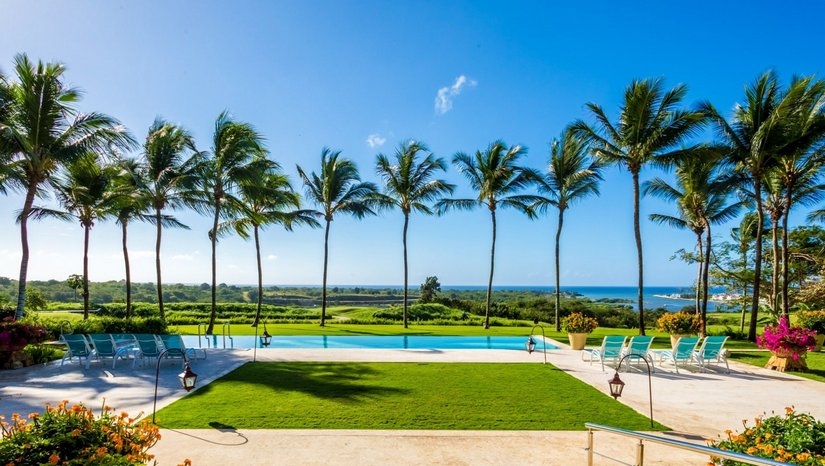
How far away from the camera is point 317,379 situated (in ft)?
29.1

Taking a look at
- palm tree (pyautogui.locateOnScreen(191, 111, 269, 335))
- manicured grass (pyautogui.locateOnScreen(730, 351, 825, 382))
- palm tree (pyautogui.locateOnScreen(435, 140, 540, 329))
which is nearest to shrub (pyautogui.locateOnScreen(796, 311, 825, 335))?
manicured grass (pyautogui.locateOnScreen(730, 351, 825, 382))

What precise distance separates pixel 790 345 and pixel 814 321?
4.79 meters

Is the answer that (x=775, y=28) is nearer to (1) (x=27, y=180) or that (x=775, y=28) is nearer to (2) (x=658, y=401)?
(2) (x=658, y=401)

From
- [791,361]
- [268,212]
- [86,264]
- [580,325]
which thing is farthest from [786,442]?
[86,264]

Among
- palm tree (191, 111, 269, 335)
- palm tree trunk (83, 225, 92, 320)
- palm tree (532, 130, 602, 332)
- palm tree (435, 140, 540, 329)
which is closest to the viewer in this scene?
palm tree (191, 111, 269, 335)

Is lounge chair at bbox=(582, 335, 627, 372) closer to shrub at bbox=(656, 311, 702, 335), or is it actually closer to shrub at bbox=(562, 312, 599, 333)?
shrub at bbox=(562, 312, 599, 333)

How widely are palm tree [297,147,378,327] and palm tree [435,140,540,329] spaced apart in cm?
504

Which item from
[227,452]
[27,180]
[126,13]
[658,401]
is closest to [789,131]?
[658,401]

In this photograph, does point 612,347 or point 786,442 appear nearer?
point 786,442

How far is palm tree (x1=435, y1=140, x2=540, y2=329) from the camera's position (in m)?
19.5

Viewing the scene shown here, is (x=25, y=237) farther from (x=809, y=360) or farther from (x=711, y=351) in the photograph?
(x=809, y=360)

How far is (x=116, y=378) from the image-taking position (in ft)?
29.7

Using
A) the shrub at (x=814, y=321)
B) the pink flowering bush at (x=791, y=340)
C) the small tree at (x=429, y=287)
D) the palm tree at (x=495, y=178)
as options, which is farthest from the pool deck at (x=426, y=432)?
the small tree at (x=429, y=287)

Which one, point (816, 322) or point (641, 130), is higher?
point (641, 130)
